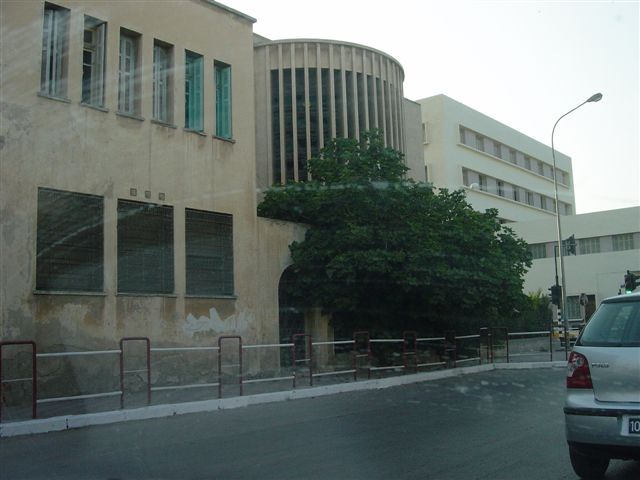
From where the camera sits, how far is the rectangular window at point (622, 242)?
4878cm

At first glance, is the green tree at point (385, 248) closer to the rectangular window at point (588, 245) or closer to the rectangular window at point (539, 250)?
the rectangular window at point (588, 245)

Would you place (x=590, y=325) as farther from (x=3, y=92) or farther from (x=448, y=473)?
(x=3, y=92)

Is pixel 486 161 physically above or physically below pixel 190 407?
above

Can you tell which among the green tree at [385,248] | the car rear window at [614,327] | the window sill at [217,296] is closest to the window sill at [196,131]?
the green tree at [385,248]

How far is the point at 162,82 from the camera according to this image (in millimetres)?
17344

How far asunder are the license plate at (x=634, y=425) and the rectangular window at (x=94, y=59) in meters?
13.1

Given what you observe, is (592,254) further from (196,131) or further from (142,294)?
(142,294)

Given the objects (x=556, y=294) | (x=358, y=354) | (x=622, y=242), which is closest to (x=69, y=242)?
(x=358, y=354)

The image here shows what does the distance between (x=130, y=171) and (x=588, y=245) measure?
4276cm

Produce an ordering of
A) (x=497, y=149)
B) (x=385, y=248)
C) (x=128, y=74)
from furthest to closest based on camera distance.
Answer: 1. (x=497, y=149)
2. (x=385, y=248)
3. (x=128, y=74)

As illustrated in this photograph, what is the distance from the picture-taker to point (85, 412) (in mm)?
10953

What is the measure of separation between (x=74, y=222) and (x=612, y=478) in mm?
11693

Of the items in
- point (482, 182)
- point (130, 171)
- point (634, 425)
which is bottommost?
point (634, 425)

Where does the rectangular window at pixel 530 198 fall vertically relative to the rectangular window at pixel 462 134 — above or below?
below
